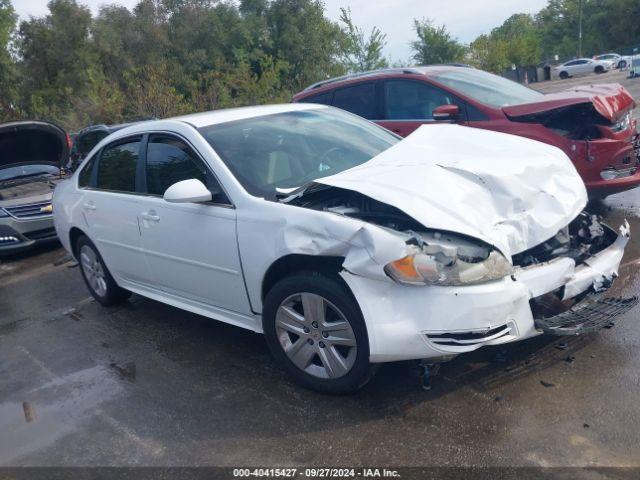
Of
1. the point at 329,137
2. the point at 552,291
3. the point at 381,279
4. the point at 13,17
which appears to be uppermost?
the point at 13,17

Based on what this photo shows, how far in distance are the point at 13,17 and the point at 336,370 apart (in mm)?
40234

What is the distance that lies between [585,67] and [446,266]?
167ft

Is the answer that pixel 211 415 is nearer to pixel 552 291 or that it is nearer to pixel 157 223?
pixel 157 223

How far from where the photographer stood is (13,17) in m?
36.4

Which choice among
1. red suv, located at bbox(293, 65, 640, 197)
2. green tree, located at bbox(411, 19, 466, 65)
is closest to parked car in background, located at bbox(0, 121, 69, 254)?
red suv, located at bbox(293, 65, 640, 197)

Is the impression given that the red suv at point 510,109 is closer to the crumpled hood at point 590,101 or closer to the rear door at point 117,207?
the crumpled hood at point 590,101

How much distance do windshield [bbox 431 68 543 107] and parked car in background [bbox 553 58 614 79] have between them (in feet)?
150

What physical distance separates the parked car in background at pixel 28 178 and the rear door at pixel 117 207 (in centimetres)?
345

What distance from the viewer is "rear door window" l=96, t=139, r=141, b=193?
16.0 ft

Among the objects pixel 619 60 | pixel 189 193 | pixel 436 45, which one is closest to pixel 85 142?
pixel 189 193

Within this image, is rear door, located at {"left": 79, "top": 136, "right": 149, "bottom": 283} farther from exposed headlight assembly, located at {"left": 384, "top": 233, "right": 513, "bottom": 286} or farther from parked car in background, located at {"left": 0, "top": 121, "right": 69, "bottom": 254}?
parked car in background, located at {"left": 0, "top": 121, "right": 69, "bottom": 254}

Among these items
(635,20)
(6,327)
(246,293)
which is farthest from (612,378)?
(635,20)

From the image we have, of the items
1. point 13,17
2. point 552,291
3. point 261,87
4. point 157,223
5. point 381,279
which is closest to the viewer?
point 381,279

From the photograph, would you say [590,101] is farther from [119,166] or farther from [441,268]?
[119,166]
